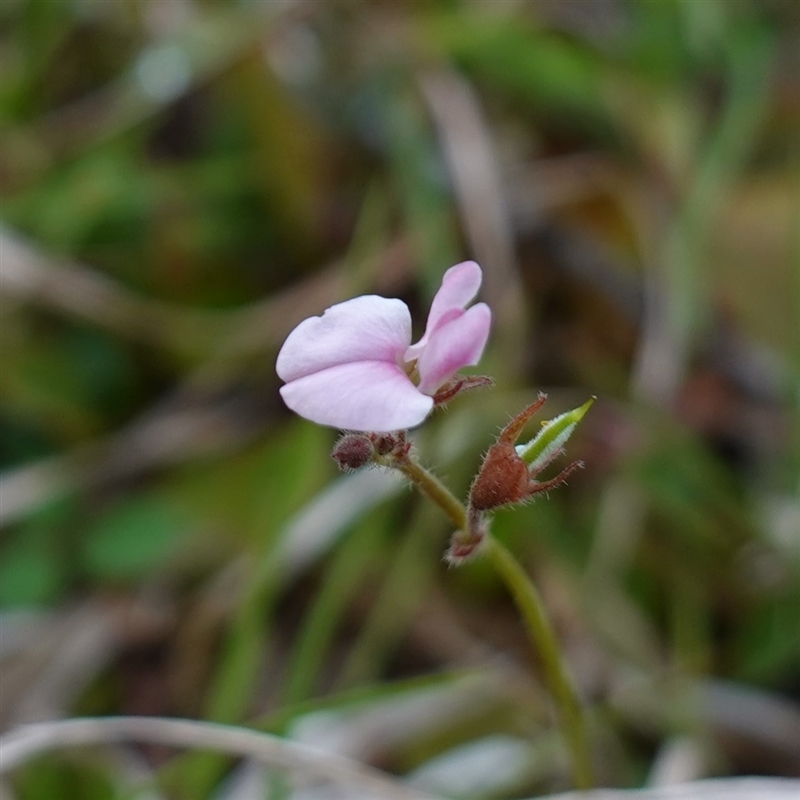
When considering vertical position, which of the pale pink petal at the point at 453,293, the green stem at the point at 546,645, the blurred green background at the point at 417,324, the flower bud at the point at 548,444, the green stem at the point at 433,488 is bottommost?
the green stem at the point at 546,645

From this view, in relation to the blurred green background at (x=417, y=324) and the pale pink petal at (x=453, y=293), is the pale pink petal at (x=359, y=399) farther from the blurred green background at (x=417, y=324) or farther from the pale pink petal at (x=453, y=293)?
the blurred green background at (x=417, y=324)

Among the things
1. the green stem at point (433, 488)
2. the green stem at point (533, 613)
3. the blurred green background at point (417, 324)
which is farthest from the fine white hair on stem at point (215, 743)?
the green stem at point (433, 488)

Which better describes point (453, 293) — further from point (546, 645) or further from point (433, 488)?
point (546, 645)

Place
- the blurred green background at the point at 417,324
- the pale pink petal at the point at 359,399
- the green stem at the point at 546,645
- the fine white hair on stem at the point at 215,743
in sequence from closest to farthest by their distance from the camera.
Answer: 1. the pale pink petal at the point at 359,399
2. the green stem at the point at 546,645
3. the fine white hair on stem at the point at 215,743
4. the blurred green background at the point at 417,324

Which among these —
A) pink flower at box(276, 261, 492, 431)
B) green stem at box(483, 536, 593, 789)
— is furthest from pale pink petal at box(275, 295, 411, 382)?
green stem at box(483, 536, 593, 789)

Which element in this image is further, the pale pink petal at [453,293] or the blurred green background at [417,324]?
the blurred green background at [417,324]

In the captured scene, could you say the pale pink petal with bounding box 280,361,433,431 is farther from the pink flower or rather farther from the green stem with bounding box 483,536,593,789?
the green stem with bounding box 483,536,593,789

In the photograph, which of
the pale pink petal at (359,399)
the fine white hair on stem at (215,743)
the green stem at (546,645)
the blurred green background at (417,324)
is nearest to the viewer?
the pale pink petal at (359,399)

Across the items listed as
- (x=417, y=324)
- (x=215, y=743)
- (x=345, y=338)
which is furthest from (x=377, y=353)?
(x=417, y=324)
